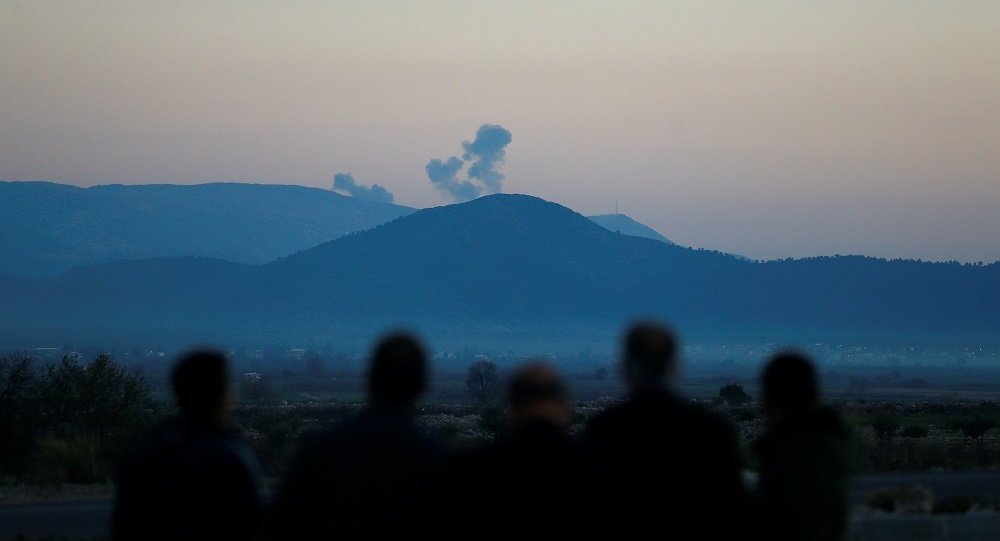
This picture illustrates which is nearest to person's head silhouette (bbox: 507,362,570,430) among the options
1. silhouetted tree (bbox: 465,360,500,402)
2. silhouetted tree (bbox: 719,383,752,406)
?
silhouetted tree (bbox: 719,383,752,406)

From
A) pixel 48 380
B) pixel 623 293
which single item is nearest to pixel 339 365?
pixel 623 293

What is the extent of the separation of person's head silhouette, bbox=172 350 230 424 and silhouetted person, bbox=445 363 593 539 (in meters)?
1.05

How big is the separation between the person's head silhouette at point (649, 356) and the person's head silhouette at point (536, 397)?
1.04 ft

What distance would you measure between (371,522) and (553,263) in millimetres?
185849

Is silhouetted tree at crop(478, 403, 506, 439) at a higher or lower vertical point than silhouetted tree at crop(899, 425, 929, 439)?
higher

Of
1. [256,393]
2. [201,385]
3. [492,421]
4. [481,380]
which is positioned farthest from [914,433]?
[481,380]

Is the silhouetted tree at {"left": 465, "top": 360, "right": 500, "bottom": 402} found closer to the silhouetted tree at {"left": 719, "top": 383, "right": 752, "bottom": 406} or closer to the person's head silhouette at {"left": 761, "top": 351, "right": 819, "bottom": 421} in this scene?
the silhouetted tree at {"left": 719, "top": 383, "right": 752, "bottom": 406}

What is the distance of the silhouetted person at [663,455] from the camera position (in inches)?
232

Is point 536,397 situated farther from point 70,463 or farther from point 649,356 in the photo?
point 70,463

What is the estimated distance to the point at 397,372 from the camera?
591 cm

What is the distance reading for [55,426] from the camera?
33.5 metres

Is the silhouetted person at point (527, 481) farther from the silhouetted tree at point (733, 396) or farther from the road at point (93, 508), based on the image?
the silhouetted tree at point (733, 396)

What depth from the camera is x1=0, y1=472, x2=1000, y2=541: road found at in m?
16.6

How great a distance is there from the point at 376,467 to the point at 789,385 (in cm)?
190
